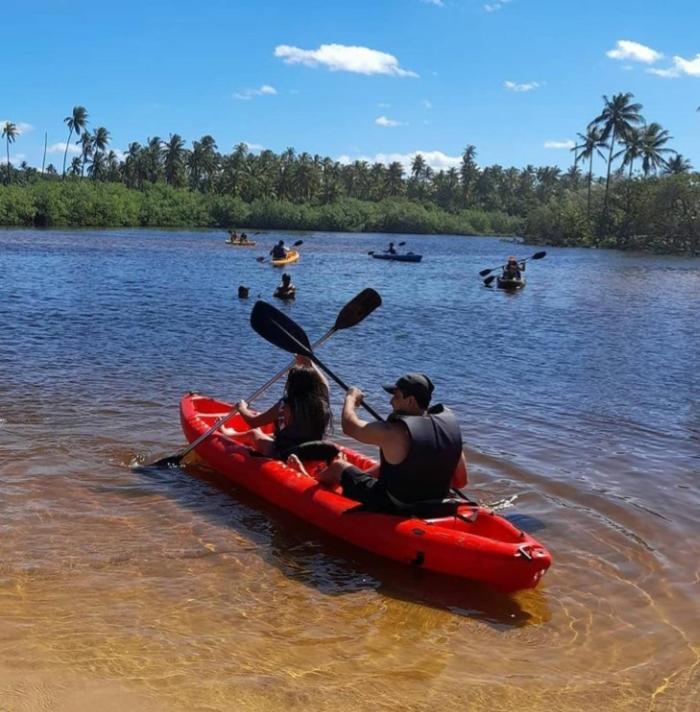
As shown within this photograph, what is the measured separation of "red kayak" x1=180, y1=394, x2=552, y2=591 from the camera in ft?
16.6

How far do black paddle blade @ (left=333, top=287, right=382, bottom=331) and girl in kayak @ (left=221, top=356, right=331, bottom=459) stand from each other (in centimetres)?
114

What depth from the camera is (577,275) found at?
39.5 metres

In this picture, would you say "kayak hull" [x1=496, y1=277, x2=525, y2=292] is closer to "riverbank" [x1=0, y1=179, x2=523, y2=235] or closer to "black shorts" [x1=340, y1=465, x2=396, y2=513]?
"black shorts" [x1=340, y1=465, x2=396, y2=513]

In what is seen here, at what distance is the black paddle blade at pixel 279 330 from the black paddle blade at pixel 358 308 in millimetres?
752

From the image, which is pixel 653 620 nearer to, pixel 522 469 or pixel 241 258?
pixel 522 469

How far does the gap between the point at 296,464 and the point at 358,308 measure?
2.13 metres

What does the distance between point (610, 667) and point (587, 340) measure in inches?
546

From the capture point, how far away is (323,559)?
5.73 metres

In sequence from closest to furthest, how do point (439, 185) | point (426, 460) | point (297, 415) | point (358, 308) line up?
1. point (426, 460)
2. point (297, 415)
3. point (358, 308)
4. point (439, 185)

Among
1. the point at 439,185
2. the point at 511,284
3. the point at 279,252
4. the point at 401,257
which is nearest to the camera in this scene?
the point at 511,284

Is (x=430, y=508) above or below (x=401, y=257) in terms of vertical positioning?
below

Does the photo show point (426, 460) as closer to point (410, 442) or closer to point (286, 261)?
point (410, 442)

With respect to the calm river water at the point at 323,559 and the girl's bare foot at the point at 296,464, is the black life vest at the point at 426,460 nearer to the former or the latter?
the calm river water at the point at 323,559

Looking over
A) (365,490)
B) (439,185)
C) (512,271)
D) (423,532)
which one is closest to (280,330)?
(365,490)
